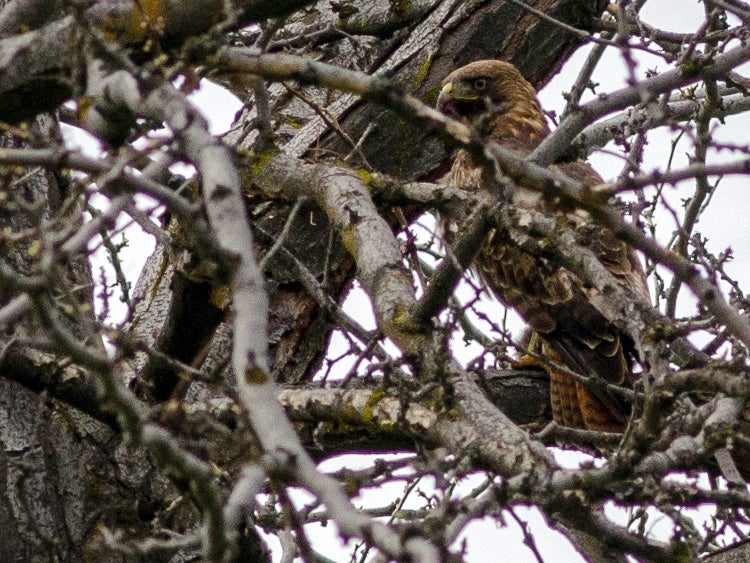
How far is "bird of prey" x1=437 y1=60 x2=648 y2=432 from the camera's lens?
523 centimetres

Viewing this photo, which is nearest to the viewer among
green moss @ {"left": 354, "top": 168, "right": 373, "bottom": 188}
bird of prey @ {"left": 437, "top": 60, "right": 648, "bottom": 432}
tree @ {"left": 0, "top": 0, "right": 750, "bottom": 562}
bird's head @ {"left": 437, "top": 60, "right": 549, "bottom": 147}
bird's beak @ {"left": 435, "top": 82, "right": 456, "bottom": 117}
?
tree @ {"left": 0, "top": 0, "right": 750, "bottom": 562}

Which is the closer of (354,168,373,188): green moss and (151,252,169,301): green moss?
(354,168,373,188): green moss

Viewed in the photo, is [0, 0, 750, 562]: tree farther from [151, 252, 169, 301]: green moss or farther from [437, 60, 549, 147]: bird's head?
[437, 60, 549, 147]: bird's head

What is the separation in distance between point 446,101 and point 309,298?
1.64 m

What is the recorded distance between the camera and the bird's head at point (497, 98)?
5978mm

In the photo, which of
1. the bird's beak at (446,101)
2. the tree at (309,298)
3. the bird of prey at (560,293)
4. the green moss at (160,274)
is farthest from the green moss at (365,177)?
the bird's beak at (446,101)

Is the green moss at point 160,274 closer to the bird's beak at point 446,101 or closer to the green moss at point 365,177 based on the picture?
the green moss at point 365,177

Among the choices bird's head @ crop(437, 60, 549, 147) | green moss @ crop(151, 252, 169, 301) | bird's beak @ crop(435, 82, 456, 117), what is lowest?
green moss @ crop(151, 252, 169, 301)

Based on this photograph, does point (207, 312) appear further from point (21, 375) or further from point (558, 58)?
point (558, 58)

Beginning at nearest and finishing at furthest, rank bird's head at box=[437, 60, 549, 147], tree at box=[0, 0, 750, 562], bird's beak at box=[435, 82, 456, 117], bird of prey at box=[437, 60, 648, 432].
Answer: tree at box=[0, 0, 750, 562] → bird of prey at box=[437, 60, 648, 432] → bird's beak at box=[435, 82, 456, 117] → bird's head at box=[437, 60, 549, 147]

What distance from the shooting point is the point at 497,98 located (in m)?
6.57

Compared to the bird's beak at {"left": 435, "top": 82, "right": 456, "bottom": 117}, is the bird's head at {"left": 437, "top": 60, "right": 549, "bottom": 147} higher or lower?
higher

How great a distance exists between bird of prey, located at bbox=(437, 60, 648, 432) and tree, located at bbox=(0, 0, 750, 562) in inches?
7.8

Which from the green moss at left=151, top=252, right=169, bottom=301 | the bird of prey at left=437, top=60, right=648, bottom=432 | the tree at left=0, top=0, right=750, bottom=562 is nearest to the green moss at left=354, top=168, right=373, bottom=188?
the tree at left=0, top=0, right=750, bottom=562
